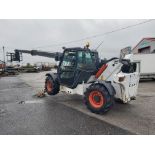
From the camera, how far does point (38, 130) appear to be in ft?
12.7

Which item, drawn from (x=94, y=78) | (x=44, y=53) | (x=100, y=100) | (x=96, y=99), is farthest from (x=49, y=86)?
(x=100, y=100)

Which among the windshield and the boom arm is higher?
the boom arm

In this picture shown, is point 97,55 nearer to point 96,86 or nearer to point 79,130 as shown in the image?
point 96,86

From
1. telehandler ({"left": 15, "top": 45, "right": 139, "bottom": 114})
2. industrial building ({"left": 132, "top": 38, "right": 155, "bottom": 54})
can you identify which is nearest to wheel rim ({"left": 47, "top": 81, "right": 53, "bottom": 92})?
telehandler ({"left": 15, "top": 45, "right": 139, "bottom": 114})

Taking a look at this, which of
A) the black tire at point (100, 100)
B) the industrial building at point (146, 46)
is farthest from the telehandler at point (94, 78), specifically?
the industrial building at point (146, 46)

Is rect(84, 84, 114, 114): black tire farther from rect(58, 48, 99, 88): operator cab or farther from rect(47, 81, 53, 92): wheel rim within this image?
rect(47, 81, 53, 92): wheel rim

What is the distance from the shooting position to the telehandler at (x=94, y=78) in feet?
16.6

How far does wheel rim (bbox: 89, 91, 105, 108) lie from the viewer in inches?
202

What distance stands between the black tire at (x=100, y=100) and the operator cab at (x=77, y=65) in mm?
993

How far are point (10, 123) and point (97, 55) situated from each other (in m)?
4.56

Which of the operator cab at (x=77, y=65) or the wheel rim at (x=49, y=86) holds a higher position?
the operator cab at (x=77, y=65)

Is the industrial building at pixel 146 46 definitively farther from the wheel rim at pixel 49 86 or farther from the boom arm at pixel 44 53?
the wheel rim at pixel 49 86

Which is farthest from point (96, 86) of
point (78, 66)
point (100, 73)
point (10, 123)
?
point (10, 123)

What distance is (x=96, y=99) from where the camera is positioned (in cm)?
526
